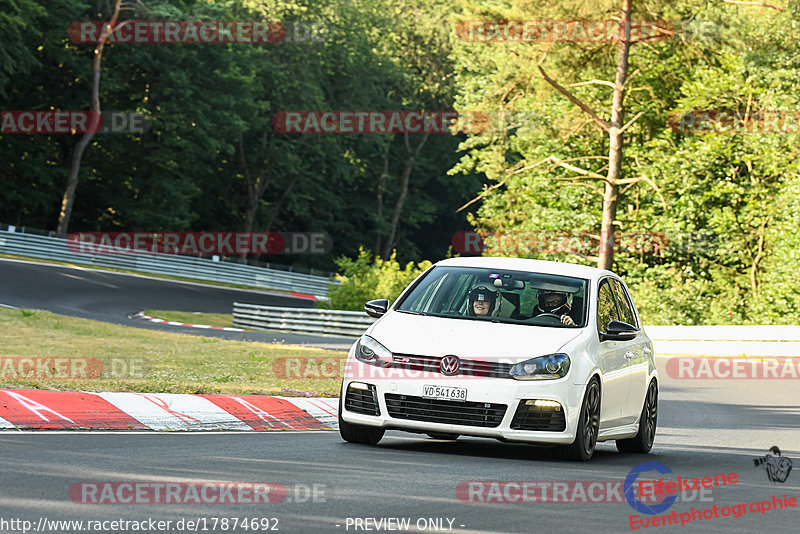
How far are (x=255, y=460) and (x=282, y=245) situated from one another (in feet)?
229

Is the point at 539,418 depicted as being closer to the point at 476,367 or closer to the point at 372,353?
the point at 476,367

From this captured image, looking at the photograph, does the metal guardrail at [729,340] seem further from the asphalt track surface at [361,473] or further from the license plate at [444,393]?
the license plate at [444,393]

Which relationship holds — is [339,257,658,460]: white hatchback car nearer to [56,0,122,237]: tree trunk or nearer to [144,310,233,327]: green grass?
[144,310,233,327]: green grass

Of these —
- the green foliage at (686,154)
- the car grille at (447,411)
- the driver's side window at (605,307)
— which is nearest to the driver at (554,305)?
the driver's side window at (605,307)

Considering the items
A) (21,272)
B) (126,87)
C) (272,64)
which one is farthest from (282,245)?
(21,272)

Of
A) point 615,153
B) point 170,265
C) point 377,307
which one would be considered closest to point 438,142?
point 170,265

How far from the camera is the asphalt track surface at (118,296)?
3412 cm

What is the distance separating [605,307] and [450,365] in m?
2.27

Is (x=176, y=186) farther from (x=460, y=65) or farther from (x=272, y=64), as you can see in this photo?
(x=460, y=65)

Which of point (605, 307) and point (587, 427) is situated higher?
point (605, 307)

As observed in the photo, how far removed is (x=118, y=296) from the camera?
42.2m

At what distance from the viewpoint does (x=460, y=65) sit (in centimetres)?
6438

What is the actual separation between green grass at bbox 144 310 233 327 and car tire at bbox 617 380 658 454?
86.1ft

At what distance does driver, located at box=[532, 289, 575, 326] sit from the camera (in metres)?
11.2
